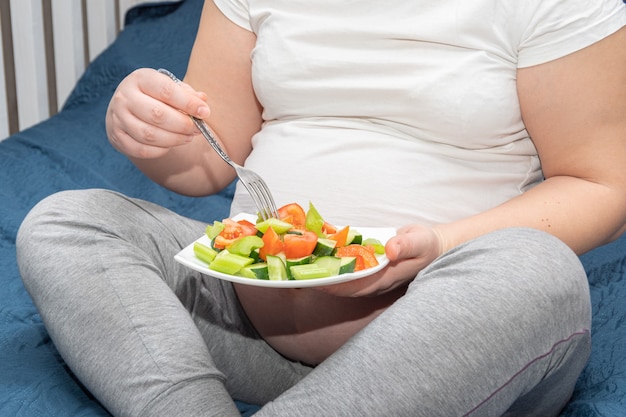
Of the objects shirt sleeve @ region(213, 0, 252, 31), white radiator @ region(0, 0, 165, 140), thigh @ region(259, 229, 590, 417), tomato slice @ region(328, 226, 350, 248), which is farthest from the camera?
white radiator @ region(0, 0, 165, 140)

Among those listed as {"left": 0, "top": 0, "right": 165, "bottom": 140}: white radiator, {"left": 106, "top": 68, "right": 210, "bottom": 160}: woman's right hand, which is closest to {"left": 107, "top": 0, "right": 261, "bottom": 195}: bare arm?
{"left": 106, "top": 68, "right": 210, "bottom": 160}: woman's right hand

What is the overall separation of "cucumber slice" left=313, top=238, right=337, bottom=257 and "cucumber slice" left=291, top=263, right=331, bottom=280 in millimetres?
30

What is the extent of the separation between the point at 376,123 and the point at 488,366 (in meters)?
0.35

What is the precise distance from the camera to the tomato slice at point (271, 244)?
705mm

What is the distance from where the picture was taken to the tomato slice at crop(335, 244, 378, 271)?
0.71m

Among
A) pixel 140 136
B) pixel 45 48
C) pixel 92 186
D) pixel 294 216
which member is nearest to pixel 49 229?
pixel 140 136

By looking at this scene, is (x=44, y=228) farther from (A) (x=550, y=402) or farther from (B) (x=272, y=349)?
(A) (x=550, y=402)

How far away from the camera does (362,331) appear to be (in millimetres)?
674

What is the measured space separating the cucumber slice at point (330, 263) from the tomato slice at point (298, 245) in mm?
14

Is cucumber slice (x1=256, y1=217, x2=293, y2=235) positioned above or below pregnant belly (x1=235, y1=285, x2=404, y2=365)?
above

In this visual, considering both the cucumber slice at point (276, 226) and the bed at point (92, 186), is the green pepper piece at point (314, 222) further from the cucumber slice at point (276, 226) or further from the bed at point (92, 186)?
the bed at point (92, 186)

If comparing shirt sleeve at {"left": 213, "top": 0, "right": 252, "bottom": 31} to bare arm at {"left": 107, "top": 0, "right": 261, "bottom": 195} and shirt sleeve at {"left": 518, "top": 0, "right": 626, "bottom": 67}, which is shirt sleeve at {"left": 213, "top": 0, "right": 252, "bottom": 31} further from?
shirt sleeve at {"left": 518, "top": 0, "right": 626, "bottom": 67}

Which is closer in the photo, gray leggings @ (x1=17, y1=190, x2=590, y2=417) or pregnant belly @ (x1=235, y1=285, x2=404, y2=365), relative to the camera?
gray leggings @ (x1=17, y1=190, x2=590, y2=417)

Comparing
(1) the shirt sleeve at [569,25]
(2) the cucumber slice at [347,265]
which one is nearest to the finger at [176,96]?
(2) the cucumber slice at [347,265]
